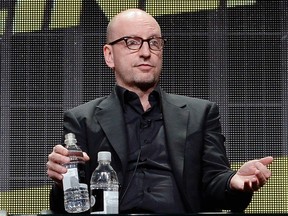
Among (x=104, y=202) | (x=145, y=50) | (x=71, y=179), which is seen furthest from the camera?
(x=145, y=50)

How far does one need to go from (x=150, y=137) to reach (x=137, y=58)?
0.31m

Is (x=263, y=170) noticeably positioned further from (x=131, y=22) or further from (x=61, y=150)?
(x=131, y=22)

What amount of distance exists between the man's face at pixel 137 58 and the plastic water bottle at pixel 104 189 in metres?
0.53

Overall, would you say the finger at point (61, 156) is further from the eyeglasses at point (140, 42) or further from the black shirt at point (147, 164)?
the eyeglasses at point (140, 42)

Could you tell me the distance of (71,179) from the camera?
231 centimetres

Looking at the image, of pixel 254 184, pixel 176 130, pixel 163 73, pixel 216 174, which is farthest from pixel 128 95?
pixel 163 73

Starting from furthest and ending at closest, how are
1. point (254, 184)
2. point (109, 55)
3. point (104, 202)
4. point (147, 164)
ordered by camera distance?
point (109, 55) < point (147, 164) < point (254, 184) < point (104, 202)

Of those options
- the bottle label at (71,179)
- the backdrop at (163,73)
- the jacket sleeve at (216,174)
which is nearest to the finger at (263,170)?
the jacket sleeve at (216,174)

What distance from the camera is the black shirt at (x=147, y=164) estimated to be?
2746mm

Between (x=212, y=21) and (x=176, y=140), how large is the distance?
1567 mm

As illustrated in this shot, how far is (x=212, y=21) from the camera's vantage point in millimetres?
4320

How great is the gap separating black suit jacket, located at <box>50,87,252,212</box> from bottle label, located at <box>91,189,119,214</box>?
41 cm

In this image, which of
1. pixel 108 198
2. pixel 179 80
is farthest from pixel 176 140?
pixel 179 80

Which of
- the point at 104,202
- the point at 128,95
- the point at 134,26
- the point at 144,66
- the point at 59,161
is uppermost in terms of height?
the point at 134,26
